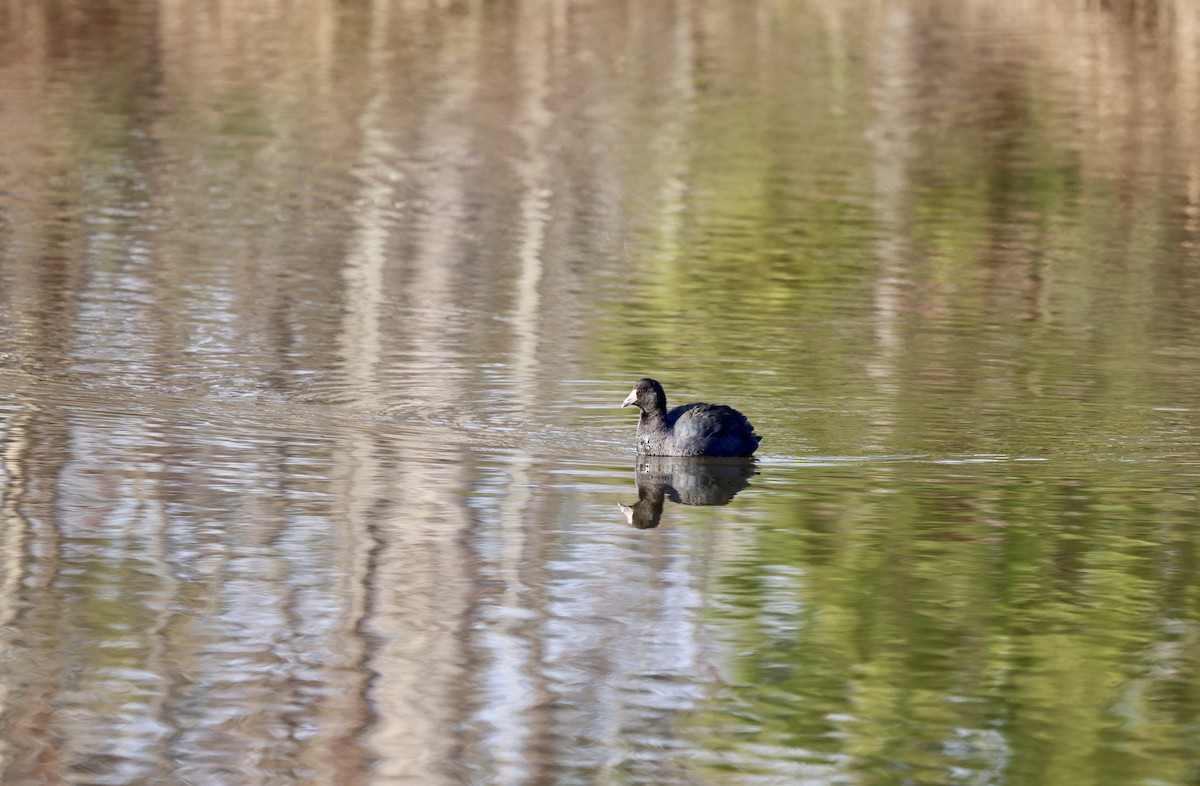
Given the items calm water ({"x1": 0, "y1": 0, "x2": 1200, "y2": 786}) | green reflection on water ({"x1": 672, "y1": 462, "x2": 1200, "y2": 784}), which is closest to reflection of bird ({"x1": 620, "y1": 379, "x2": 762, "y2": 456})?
calm water ({"x1": 0, "y1": 0, "x2": 1200, "y2": 786})

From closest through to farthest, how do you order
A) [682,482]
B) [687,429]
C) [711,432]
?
[682,482], [711,432], [687,429]

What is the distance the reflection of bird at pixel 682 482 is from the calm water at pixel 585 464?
1.8 inches

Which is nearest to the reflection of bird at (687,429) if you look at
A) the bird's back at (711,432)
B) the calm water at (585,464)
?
the bird's back at (711,432)

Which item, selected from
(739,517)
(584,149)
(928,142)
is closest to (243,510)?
(739,517)

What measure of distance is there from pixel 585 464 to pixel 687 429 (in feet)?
2.20

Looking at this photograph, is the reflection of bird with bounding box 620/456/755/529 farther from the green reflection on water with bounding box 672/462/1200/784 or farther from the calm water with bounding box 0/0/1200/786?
the green reflection on water with bounding box 672/462/1200/784

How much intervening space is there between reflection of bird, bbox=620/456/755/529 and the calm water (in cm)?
5

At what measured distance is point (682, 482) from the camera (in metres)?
14.9

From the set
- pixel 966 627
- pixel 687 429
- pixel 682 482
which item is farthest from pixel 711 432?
pixel 966 627

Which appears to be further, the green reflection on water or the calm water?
the calm water

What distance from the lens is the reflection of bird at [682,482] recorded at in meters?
13.9

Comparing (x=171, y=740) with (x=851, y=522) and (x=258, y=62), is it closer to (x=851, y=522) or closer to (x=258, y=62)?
(x=851, y=522)

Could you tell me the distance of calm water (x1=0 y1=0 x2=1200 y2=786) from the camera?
985 cm

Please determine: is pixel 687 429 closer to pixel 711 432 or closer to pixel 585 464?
pixel 711 432
